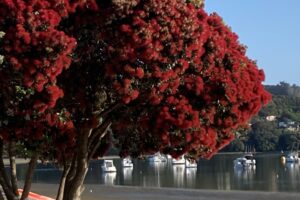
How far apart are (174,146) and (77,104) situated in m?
2.07

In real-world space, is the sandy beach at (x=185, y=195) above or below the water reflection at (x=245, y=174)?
below

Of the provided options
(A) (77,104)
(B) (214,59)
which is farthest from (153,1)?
(A) (77,104)

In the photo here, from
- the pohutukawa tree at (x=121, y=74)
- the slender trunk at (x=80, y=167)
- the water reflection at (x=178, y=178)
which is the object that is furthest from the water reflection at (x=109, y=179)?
the pohutukawa tree at (x=121, y=74)

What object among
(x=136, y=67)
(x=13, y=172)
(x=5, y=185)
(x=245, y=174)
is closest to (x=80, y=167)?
(x=5, y=185)

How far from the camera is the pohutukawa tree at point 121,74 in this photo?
9.20 meters

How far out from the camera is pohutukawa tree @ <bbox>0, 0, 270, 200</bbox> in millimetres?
9195

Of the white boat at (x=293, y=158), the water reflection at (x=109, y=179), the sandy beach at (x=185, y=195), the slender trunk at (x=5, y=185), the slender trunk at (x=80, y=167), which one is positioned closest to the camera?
the slender trunk at (x=80, y=167)

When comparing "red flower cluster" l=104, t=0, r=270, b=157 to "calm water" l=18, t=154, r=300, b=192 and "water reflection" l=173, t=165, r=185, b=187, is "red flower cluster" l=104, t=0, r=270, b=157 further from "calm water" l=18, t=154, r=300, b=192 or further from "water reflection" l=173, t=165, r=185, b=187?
"water reflection" l=173, t=165, r=185, b=187

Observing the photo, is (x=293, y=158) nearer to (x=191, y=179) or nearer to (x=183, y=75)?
(x=191, y=179)

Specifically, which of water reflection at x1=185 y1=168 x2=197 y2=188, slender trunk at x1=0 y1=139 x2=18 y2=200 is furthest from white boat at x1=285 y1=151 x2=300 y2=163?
slender trunk at x1=0 y1=139 x2=18 y2=200

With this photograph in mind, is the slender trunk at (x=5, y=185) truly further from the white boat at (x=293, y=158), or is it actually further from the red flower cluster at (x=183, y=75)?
the white boat at (x=293, y=158)

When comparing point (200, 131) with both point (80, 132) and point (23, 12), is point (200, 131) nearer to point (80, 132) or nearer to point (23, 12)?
point (80, 132)

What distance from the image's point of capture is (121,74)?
990 centimetres

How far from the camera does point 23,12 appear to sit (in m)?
9.28
